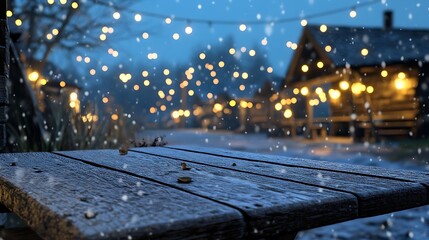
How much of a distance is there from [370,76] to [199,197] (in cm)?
1533

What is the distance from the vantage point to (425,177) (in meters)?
1.38

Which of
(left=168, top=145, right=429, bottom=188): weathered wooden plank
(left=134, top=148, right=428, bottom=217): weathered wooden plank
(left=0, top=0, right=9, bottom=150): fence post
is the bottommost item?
(left=134, top=148, right=428, bottom=217): weathered wooden plank

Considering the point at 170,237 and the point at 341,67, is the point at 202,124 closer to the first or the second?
the point at 341,67

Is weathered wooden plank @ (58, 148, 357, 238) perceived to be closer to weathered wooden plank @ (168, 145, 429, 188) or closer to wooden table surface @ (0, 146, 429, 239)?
wooden table surface @ (0, 146, 429, 239)

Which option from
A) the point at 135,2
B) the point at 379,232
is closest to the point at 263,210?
the point at 379,232

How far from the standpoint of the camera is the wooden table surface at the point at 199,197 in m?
0.84

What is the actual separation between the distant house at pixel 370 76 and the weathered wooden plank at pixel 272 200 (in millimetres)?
12366

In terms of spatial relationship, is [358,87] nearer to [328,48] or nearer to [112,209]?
[328,48]

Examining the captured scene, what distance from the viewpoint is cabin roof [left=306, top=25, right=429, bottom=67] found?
14.0 meters

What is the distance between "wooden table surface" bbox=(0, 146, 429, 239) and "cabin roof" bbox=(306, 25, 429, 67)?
13.0 metres

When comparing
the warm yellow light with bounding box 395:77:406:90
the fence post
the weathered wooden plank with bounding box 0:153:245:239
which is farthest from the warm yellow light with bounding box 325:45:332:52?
the weathered wooden plank with bounding box 0:153:245:239

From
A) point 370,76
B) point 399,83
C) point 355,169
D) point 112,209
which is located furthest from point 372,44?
point 112,209

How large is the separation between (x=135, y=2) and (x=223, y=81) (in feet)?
65.4

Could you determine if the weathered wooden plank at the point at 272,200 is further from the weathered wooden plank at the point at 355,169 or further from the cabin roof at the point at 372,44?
the cabin roof at the point at 372,44
